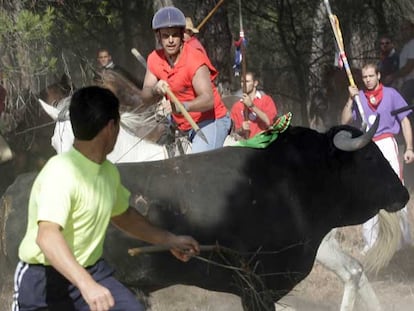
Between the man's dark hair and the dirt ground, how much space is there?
3236 mm

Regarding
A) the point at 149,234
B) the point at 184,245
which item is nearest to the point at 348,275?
the point at 184,245

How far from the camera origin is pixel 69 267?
418 centimetres

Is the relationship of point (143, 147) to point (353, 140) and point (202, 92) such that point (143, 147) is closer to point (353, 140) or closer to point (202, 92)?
point (202, 92)

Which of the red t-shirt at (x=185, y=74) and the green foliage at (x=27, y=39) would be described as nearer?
the red t-shirt at (x=185, y=74)

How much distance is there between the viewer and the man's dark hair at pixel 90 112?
458 centimetres

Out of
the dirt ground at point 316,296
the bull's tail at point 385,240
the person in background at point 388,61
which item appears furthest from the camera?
the person in background at point 388,61

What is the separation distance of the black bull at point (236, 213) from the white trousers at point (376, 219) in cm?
193

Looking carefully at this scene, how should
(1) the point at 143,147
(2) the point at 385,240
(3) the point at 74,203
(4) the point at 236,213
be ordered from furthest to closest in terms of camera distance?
(1) the point at 143,147
(2) the point at 385,240
(4) the point at 236,213
(3) the point at 74,203

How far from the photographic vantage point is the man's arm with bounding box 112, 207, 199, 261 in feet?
16.5

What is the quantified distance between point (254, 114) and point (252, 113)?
3cm

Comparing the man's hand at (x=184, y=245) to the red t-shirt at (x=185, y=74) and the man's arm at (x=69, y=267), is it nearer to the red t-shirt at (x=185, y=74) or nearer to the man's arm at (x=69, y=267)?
the man's arm at (x=69, y=267)

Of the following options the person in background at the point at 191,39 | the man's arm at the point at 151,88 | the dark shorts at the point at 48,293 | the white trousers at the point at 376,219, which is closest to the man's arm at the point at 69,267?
the dark shorts at the point at 48,293

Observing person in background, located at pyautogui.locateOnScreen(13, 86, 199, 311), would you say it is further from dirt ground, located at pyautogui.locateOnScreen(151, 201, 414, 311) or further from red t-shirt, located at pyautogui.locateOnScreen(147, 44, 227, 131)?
dirt ground, located at pyautogui.locateOnScreen(151, 201, 414, 311)

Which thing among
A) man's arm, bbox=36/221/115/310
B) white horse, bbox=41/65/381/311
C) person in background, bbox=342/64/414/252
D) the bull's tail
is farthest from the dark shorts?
person in background, bbox=342/64/414/252
